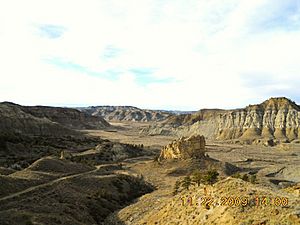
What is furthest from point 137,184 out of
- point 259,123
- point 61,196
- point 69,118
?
point 69,118

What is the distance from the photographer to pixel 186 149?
4959cm

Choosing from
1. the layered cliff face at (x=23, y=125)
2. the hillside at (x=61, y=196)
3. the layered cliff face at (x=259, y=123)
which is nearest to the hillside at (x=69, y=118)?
the layered cliff face at (x=23, y=125)

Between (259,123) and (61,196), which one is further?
(259,123)

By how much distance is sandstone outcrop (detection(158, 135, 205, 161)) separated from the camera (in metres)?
49.5

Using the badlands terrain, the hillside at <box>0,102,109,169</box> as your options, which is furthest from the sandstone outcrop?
the hillside at <box>0,102,109,169</box>

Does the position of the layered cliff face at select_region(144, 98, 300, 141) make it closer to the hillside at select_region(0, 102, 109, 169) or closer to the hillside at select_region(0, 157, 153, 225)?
the hillside at select_region(0, 102, 109, 169)

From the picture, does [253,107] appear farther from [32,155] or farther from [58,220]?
Result: [58,220]

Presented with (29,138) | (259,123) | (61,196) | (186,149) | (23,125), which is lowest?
(61,196)

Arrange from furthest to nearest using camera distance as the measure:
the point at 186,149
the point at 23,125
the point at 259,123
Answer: the point at 259,123, the point at 23,125, the point at 186,149

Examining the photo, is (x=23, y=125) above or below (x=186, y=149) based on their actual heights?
above

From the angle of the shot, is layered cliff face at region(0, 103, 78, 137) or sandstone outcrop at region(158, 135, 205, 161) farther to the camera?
layered cliff face at region(0, 103, 78, 137)

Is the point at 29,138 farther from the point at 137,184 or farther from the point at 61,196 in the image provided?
the point at 61,196

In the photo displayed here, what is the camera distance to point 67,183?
96.5ft

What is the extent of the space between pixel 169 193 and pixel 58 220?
43.5 ft
